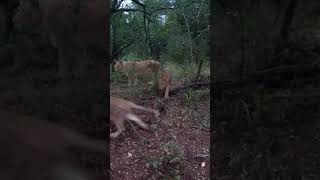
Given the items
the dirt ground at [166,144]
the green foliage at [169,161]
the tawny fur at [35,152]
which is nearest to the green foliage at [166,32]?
the dirt ground at [166,144]

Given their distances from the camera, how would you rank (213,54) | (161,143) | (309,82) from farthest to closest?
(213,54) < (161,143) < (309,82)

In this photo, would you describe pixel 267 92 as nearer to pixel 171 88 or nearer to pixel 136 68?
pixel 171 88

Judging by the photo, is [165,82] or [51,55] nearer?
[51,55]

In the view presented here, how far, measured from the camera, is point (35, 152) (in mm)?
433

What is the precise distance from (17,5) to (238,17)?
4.41ft

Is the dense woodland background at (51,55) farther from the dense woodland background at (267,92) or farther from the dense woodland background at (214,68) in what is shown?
the dense woodland background at (267,92)

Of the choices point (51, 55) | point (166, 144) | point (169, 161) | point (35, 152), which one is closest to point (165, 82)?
point (166, 144)

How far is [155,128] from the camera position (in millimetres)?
2143

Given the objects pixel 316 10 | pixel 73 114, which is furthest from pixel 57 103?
pixel 316 10

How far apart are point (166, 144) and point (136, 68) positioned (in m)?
0.43

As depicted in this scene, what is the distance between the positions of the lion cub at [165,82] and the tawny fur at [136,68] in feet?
0.22

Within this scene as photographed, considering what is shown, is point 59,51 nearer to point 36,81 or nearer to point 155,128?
point 36,81

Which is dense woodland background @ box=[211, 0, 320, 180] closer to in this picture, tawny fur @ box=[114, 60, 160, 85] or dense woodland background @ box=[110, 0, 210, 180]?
dense woodland background @ box=[110, 0, 210, 180]

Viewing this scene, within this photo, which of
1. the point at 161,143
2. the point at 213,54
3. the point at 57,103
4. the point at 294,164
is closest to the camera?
the point at 57,103
